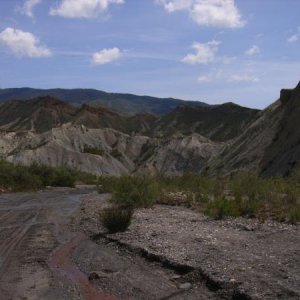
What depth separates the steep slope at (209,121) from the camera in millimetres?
148750

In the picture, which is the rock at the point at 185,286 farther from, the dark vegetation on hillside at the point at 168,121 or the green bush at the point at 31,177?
the dark vegetation on hillside at the point at 168,121

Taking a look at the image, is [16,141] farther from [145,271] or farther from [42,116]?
[145,271]

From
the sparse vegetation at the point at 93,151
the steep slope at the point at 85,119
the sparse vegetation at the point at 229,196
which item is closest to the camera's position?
the sparse vegetation at the point at 229,196

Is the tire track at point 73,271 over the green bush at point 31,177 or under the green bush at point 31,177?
over

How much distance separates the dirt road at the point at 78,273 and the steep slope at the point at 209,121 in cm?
12237

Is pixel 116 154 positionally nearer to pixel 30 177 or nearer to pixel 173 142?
pixel 173 142

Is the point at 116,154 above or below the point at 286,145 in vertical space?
below

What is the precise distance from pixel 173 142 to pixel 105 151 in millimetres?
14200

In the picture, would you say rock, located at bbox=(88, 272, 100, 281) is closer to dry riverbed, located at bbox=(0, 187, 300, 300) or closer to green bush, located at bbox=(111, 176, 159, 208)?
dry riverbed, located at bbox=(0, 187, 300, 300)

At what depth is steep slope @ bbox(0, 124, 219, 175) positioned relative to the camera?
360 ft

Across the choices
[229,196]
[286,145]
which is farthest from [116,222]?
[286,145]

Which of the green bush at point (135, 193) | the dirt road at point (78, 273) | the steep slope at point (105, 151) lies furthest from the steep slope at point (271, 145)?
the dirt road at point (78, 273)

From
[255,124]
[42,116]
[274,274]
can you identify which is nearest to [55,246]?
[274,274]

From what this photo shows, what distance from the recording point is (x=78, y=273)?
40.0 feet
